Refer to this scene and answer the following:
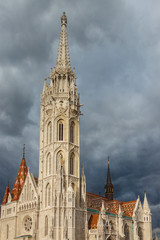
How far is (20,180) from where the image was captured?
67.1 m

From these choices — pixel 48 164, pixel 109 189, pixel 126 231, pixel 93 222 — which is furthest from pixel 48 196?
pixel 109 189

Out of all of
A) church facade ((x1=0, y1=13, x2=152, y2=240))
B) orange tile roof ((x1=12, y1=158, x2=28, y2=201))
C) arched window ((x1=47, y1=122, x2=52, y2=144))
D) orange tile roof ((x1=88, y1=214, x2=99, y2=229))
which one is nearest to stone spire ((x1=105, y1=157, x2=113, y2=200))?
church facade ((x1=0, y1=13, x2=152, y2=240))

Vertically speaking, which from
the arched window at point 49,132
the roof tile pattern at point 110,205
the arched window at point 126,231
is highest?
the arched window at point 49,132

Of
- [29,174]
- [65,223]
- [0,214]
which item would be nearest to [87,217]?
[65,223]

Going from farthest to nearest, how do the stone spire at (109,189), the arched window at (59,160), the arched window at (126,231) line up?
the stone spire at (109,189) → the arched window at (126,231) → the arched window at (59,160)

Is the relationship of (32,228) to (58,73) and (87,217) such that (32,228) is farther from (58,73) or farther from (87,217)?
(58,73)

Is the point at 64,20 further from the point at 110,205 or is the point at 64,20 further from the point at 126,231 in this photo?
the point at 126,231

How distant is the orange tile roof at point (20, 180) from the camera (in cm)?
6469

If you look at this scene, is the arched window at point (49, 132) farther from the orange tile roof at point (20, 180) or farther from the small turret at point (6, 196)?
the small turret at point (6, 196)

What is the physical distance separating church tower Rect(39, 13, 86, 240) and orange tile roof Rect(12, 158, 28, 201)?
23.5ft

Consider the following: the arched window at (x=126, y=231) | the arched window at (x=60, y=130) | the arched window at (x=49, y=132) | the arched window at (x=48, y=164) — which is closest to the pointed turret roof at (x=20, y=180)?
the arched window at (x=48, y=164)

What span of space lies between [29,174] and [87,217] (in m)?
12.8

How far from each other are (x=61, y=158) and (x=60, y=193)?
6.71 meters

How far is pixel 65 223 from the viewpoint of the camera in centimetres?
5291
